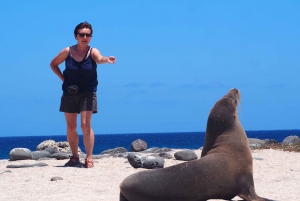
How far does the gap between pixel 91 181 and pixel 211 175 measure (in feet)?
8.70

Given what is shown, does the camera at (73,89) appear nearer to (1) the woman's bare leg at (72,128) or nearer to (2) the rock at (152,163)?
(1) the woman's bare leg at (72,128)

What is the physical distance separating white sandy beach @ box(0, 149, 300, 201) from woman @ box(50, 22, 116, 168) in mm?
763

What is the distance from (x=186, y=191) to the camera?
584cm

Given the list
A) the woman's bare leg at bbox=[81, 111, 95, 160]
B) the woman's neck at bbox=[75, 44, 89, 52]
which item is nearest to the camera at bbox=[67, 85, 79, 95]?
the woman's bare leg at bbox=[81, 111, 95, 160]

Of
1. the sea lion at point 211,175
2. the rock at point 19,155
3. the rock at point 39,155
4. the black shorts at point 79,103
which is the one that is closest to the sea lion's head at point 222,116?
the sea lion at point 211,175

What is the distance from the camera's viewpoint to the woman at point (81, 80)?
30.8 feet

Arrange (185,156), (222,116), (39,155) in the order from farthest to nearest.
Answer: (39,155)
(185,156)
(222,116)

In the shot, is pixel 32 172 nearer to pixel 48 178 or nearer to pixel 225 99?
pixel 48 178

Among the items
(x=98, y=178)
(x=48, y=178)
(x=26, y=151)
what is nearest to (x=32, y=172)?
(x=48, y=178)

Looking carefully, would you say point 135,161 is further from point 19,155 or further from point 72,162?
point 19,155

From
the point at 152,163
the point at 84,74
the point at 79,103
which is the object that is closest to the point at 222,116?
the point at 152,163

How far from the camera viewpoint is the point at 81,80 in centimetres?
938

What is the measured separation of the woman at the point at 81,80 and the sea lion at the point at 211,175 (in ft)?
10.2

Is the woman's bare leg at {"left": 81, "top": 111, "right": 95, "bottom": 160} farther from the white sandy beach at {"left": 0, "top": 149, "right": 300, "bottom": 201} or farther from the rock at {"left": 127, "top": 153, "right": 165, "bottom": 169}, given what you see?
the rock at {"left": 127, "top": 153, "right": 165, "bottom": 169}
